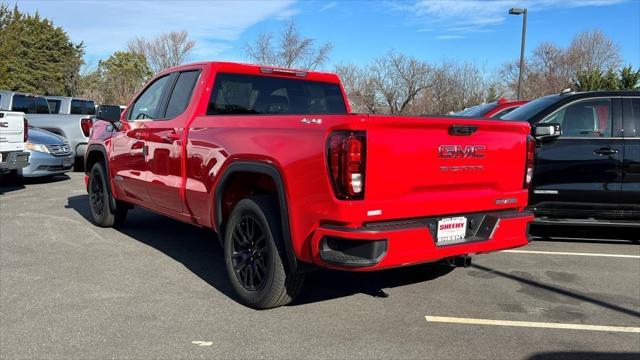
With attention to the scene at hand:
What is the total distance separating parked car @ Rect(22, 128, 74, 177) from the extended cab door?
18.2ft

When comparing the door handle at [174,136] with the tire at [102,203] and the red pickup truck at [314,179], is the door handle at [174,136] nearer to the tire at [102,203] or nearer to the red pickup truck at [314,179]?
the red pickup truck at [314,179]

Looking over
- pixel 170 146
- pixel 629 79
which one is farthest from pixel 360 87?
pixel 170 146

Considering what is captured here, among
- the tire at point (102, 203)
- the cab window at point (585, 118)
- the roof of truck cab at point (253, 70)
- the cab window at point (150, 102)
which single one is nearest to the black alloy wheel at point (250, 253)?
the roof of truck cab at point (253, 70)

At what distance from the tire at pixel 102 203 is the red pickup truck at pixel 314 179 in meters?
1.55

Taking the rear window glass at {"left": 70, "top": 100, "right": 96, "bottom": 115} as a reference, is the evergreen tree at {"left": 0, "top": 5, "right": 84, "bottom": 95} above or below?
above

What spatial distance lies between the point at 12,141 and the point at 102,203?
3420 millimetres

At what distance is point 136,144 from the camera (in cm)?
566

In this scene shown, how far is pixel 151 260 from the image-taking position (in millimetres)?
5406

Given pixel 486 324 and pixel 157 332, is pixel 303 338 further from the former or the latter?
pixel 486 324

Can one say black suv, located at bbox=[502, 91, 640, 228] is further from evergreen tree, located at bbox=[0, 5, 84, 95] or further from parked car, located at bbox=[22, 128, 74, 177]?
evergreen tree, located at bbox=[0, 5, 84, 95]

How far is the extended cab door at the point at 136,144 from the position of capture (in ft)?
18.1

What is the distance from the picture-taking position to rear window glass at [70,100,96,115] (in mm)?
15344

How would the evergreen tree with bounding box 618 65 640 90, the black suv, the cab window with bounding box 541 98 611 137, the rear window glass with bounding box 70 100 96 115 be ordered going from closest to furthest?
the black suv
the cab window with bounding box 541 98 611 137
the rear window glass with bounding box 70 100 96 115
the evergreen tree with bounding box 618 65 640 90

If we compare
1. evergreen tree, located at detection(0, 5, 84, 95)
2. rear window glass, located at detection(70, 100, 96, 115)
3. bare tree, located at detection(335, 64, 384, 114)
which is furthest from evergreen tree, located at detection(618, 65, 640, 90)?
evergreen tree, located at detection(0, 5, 84, 95)
